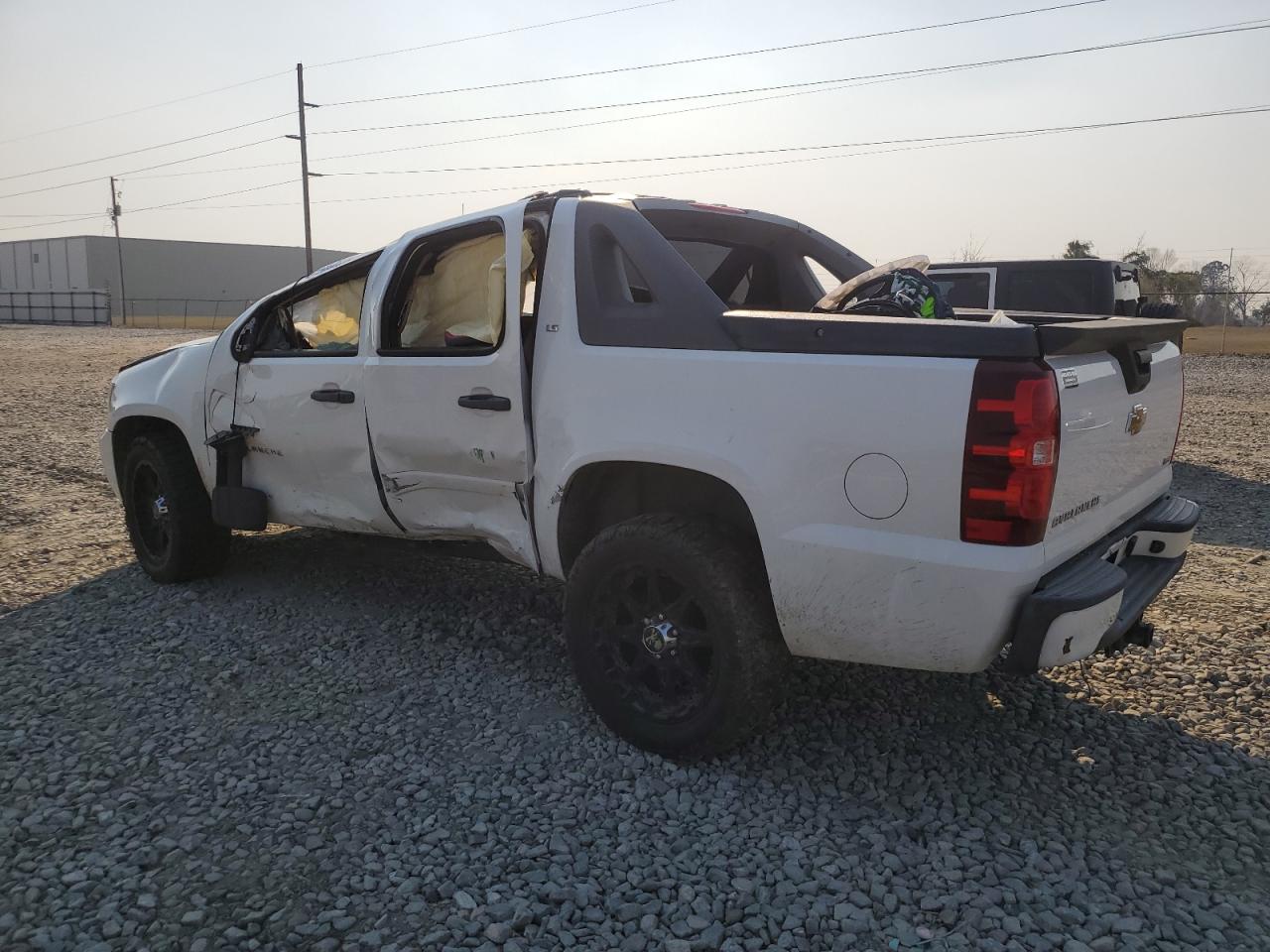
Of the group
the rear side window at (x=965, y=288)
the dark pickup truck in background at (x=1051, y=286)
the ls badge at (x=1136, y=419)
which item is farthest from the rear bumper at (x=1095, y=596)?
the rear side window at (x=965, y=288)

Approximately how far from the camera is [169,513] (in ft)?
16.6

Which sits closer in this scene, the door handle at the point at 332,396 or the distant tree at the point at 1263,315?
the door handle at the point at 332,396

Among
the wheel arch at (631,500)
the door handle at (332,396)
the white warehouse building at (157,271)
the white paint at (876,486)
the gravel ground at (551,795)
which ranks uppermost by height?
the white warehouse building at (157,271)

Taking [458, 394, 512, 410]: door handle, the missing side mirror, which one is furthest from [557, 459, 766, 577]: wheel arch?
the missing side mirror

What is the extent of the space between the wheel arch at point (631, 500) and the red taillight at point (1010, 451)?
0.83 metres

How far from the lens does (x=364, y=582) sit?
207 inches

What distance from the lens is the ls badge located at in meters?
3.12

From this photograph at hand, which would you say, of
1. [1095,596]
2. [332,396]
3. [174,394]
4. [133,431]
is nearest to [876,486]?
[1095,596]

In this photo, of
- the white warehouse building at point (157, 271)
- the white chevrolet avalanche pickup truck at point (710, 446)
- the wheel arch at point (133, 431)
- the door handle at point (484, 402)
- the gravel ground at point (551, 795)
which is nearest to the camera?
the gravel ground at point (551, 795)

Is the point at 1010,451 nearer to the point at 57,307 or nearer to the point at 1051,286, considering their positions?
the point at 1051,286

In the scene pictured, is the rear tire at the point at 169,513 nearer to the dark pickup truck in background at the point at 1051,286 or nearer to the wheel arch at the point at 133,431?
the wheel arch at the point at 133,431

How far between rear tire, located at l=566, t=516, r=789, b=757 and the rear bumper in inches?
30.6

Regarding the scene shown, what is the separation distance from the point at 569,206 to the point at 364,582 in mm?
2604

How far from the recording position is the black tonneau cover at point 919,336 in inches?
101
